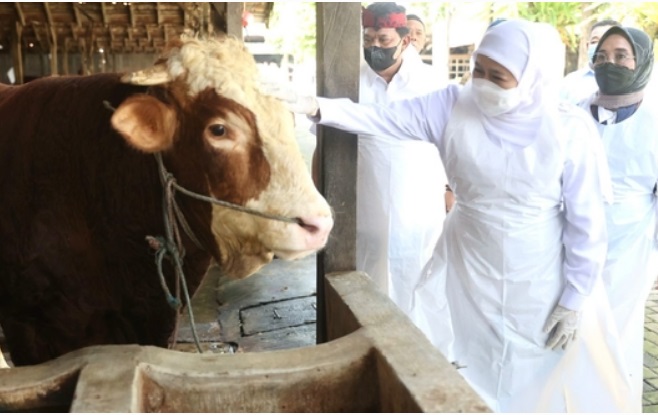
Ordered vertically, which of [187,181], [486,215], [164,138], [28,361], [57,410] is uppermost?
[164,138]

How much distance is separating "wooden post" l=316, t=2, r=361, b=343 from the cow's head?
1.52 feet

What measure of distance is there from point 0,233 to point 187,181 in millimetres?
715

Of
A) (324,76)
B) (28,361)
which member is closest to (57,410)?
(28,361)

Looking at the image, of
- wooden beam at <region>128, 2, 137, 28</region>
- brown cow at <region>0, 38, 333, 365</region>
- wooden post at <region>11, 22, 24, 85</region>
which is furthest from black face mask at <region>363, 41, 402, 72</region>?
wooden post at <region>11, 22, 24, 85</region>

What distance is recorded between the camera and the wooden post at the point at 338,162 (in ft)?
8.04

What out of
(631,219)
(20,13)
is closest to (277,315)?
(631,219)

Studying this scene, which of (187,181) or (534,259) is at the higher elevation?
(187,181)

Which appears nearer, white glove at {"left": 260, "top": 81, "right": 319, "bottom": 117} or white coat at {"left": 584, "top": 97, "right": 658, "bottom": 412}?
white glove at {"left": 260, "top": 81, "right": 319, "bottom": 117}

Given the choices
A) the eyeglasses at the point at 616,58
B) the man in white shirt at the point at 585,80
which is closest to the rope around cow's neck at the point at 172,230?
the eyeglasses at the point at 616,58

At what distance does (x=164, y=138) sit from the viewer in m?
2.03

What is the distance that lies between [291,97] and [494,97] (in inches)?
33.3

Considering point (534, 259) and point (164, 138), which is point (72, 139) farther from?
point (534, 259)

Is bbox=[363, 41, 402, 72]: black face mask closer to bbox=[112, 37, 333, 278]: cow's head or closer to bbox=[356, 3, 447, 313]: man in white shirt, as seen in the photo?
bbox=[356, 3, 447, 313]: man in white shirt

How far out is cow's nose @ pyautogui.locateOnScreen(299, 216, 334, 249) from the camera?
6.28 ft
